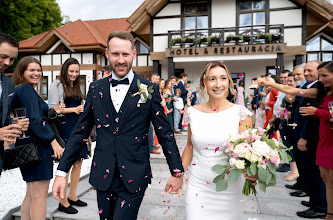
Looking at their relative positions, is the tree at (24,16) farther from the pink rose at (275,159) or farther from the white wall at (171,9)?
the pink rose at (275,159)

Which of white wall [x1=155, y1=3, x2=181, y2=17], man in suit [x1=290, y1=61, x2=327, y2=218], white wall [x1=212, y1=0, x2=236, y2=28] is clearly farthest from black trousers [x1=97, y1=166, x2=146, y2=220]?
white wall [x1=155, y1=3, x2=181, y2=17]

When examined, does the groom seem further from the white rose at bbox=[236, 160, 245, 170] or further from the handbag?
the handbag

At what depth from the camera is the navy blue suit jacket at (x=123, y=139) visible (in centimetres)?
203

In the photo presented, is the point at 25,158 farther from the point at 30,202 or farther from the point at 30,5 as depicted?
the point at 30,5

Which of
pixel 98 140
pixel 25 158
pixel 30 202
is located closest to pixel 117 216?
pixel 98 140

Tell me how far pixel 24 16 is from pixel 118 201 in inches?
1139

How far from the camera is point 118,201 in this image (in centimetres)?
202

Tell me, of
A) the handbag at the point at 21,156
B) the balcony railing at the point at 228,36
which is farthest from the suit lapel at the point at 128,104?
the balcony railing at the point at 228,36

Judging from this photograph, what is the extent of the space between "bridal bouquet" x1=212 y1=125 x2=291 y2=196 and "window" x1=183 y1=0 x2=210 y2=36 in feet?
49.3

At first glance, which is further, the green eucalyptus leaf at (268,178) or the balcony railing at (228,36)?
the balcony railing at (228,36)

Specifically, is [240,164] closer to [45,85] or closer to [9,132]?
[9,132]

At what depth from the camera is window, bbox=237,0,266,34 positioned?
15.5 m

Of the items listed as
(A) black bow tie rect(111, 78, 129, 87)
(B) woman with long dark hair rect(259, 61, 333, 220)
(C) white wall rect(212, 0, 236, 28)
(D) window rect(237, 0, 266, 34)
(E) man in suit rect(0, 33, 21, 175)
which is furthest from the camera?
(C) white wall rect(212, 0, 236, 28)

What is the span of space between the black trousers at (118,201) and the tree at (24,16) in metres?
27.1
